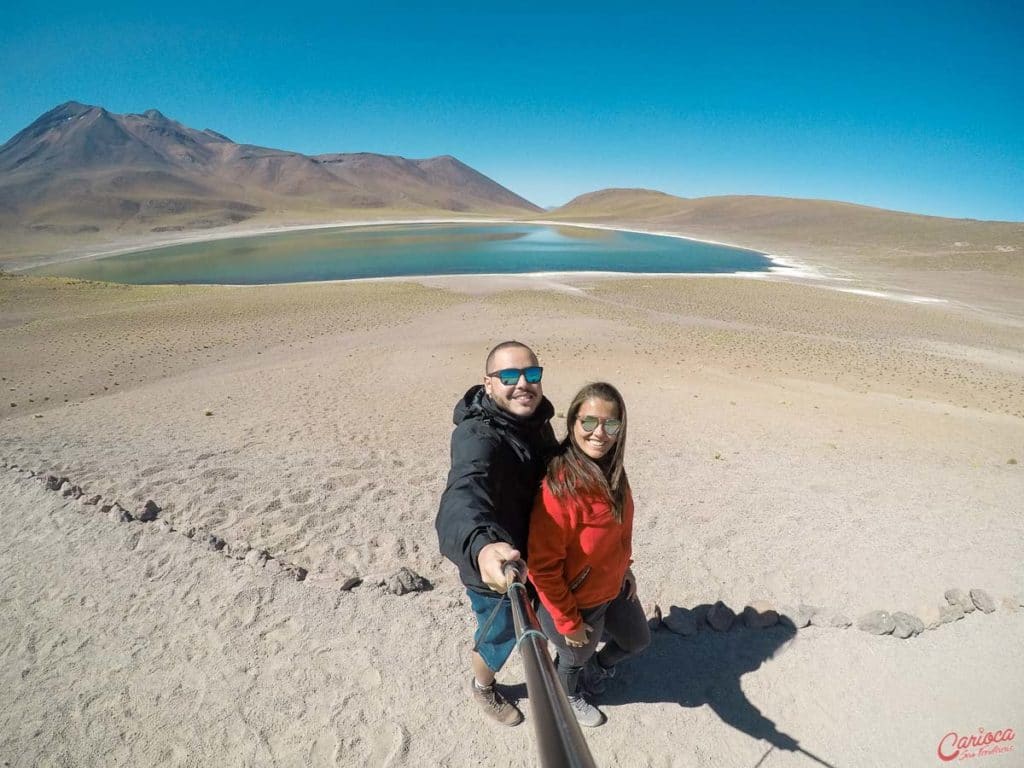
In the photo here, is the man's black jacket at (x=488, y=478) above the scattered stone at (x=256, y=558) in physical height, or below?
above

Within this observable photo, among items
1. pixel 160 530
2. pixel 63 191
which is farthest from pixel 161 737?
pixel 63 191

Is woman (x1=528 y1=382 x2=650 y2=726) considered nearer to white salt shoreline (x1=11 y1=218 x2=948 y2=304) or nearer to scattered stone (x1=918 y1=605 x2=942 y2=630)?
scattered stone (x1=918 y1=605 x2=942 y2=630)

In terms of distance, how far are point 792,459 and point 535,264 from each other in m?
36.2

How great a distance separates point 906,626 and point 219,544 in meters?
5.74

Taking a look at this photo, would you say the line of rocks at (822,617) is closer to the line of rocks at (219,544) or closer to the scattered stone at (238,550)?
the line of rocks at (219,544)

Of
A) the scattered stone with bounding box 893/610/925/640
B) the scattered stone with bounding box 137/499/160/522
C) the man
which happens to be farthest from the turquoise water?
the scattered stone with bounding box 893/610/925/640

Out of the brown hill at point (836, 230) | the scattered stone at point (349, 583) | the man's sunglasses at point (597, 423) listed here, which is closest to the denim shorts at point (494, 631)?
the man's sunglasses at point (597, 423)

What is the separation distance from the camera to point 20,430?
24.7 feet

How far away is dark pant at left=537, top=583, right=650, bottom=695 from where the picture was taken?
A: 2619 millimetres

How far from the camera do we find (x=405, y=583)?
13.6ft

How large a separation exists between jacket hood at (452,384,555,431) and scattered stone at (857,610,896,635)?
3274 millimetres

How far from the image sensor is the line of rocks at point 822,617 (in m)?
3.71

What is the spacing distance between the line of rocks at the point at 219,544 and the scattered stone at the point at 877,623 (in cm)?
348

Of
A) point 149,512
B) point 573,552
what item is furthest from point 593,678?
point 149,512
